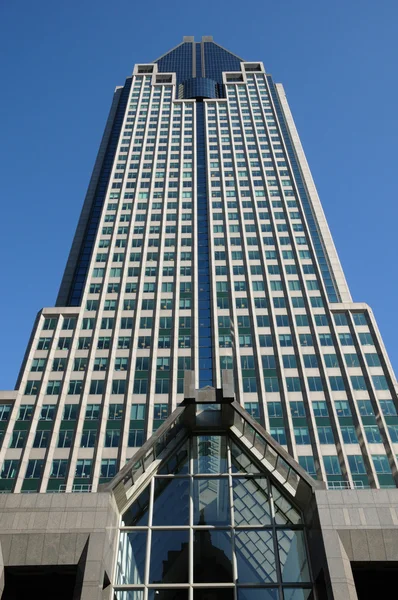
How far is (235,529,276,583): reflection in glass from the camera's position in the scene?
23688 mm

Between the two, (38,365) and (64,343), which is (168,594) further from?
(64,343)

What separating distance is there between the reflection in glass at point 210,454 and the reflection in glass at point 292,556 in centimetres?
429

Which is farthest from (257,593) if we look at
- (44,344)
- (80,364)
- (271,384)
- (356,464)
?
(44,344)

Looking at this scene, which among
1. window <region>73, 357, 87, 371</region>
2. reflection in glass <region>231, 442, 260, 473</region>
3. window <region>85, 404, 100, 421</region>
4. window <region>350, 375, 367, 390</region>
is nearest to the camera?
reflection in glass <region>231, 442, 260, 473</region>

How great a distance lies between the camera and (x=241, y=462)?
2727 centimetres

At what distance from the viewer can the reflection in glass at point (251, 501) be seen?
25.2m

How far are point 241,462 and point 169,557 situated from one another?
5797 mm

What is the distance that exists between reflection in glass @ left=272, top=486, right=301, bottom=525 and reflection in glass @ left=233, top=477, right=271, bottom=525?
0.40 meters

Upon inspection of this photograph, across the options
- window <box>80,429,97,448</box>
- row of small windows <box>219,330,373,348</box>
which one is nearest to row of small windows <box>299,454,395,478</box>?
row of small windows <box>219,330,373,348</box>

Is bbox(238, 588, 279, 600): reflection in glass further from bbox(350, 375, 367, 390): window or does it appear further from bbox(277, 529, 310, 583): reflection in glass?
bbox(350, 375, 367, 390): window

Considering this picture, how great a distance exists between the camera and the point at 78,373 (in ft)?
195

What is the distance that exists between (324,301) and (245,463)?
140 feet

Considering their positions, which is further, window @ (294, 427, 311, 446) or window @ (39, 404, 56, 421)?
window @ (39, 404, 56, 421)

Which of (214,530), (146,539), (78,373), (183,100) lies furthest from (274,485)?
(183,100)
